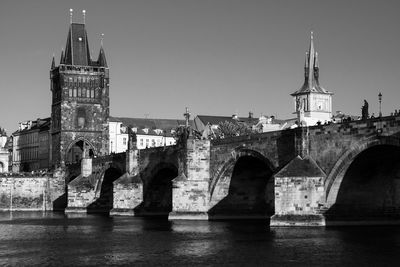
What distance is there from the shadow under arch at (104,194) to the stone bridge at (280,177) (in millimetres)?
10870

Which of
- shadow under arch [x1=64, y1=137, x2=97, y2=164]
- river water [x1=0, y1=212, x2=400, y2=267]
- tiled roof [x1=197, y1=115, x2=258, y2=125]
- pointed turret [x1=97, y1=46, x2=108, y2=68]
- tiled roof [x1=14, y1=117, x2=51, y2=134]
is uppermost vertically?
pointed turret [x1=97, y1=46, x2=108, y2=68]

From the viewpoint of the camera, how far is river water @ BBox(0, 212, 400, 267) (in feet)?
146

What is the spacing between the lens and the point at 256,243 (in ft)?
170

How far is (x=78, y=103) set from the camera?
133500 millimetres

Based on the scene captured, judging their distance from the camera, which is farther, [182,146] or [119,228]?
[182,146]

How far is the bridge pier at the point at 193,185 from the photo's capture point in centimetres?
7456

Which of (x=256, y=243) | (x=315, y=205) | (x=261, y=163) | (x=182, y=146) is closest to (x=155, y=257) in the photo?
(x=256, y=243)

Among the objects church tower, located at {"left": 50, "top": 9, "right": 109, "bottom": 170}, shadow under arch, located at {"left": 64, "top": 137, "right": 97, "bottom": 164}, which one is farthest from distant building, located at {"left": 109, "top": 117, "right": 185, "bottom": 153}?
church tower, located at {"left": 50, "top": 9, "right": 109, "bottom": 170}

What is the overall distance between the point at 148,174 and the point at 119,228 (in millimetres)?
20267

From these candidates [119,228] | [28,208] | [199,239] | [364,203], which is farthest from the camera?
[28,208]

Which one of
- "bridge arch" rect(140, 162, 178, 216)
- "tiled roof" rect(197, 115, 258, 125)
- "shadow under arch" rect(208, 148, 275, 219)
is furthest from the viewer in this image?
"tiled roof" rect(197, 115, 258, 125)

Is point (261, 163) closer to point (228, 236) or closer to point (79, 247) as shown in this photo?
point (228, 236)

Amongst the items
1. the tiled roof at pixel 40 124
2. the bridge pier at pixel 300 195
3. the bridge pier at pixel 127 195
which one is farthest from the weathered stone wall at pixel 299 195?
the tiled roof at pixel 40 124

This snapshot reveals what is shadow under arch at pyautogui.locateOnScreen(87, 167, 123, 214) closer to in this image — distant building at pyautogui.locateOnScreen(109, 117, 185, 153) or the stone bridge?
the stone bridge
